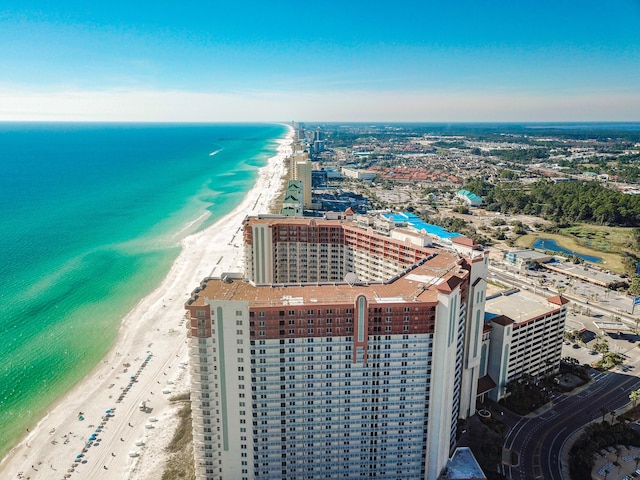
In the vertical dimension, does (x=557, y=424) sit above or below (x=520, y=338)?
below

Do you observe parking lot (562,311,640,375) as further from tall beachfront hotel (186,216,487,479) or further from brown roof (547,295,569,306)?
tall beachfront hotel (186,216,487,479)

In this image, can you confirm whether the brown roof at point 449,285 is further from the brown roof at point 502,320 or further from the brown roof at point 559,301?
the brown roof at point 559,301

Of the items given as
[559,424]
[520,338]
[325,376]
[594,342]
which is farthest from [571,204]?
[325,376]

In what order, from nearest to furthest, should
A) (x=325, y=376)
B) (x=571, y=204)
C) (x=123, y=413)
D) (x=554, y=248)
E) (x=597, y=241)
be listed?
(x=325, y=376) → (x=123, y=413) → (x=554, y=248) → (x=597, y=241) → (x=571, y=204)

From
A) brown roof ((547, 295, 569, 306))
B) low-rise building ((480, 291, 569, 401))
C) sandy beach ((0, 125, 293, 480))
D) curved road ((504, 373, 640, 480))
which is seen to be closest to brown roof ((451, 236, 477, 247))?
low-rise building ((480, 291, 569, 401))

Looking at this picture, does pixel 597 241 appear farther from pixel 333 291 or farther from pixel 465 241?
pixel 333 291

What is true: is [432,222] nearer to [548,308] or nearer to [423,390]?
[548,308]
